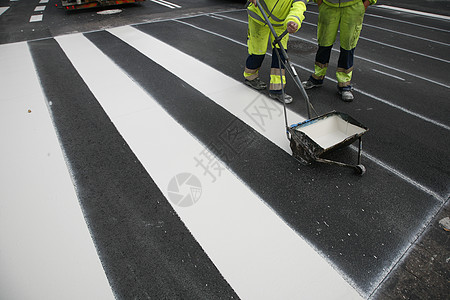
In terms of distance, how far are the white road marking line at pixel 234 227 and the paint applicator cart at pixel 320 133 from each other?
0.74 m

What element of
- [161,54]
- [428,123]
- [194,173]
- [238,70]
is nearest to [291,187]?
[194,173]

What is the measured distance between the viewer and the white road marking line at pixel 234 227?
2104 mm

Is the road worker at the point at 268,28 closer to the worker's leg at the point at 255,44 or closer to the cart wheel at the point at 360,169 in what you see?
the worker's leg at the point at 255,44

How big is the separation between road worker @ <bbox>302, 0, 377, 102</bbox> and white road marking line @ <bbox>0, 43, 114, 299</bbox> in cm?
400

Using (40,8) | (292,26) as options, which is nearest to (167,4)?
(40,8)

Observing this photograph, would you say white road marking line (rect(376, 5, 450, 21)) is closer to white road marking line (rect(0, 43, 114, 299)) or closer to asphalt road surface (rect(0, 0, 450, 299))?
asphalt road surface (rect(0, 0, 450, 299))

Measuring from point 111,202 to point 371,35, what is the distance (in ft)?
26.1

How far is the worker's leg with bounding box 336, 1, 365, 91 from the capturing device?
3.92m

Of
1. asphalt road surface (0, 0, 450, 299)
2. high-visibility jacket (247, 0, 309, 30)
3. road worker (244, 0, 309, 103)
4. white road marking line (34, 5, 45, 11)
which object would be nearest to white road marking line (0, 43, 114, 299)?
asphalt road surface (0, 0, 450, 299)

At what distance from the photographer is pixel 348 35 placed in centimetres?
407

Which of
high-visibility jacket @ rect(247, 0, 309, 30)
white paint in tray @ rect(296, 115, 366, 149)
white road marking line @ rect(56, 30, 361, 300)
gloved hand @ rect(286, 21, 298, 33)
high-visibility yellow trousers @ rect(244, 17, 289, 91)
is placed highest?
high-visibility jacket @ rect(247, 0, 309, 30)

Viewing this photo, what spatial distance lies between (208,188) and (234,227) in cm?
56

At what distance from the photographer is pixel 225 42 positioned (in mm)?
7082

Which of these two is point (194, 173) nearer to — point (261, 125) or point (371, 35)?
point (261, 125)
